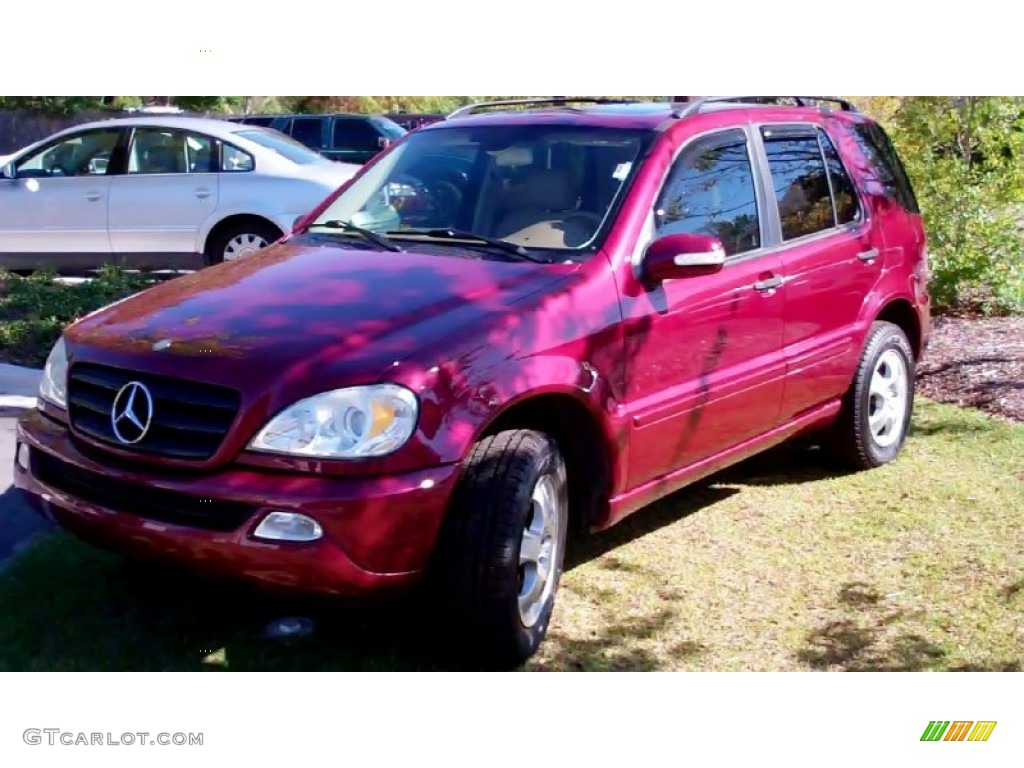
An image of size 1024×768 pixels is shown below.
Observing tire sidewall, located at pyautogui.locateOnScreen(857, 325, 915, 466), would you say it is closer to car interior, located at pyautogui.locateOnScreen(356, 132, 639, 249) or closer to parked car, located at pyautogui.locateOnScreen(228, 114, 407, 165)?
car interior, located at pyautogui.locateOnScreen(356, 132, 639, 249)

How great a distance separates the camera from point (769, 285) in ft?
16.6

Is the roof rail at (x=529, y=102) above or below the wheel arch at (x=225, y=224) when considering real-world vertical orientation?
above

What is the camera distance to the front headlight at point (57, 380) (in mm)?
4105

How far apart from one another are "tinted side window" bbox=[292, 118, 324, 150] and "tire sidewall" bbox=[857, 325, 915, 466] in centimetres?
1416

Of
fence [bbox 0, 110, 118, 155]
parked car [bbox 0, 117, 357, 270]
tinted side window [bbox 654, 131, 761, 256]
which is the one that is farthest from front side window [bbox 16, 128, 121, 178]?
fence [bbox 0, 110, 118, 155]

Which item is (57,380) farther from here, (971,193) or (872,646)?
(971,193)

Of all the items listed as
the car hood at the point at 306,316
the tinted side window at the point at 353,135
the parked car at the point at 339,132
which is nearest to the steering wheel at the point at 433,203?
the car hood at the point at 306,316

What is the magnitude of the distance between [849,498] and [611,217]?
214cm

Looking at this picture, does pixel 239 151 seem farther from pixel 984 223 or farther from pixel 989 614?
pixel 989 614

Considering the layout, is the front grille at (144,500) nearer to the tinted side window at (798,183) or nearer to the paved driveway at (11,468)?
the paved driveway at (11,468)

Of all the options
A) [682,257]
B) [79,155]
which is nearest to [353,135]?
[79,155]

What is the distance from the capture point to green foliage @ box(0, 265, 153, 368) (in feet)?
25.3
